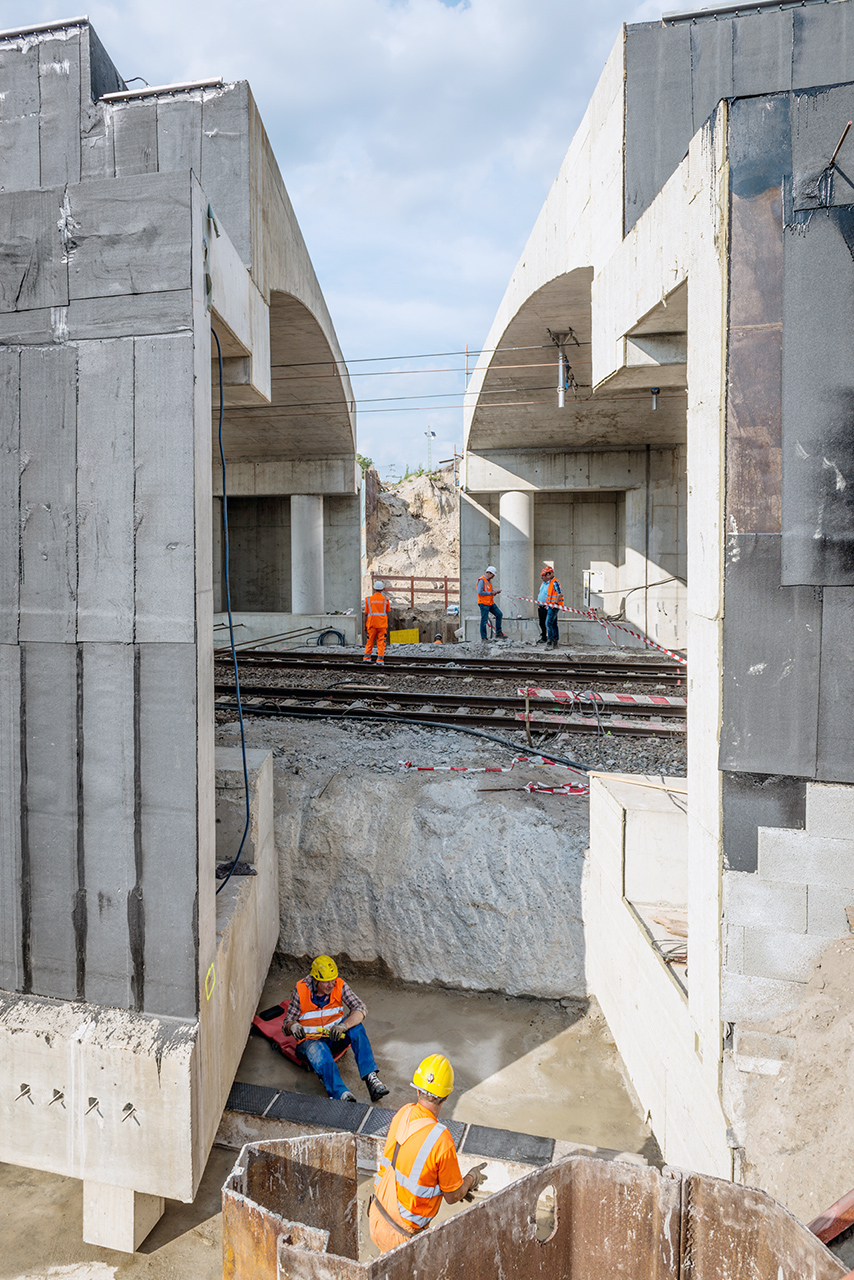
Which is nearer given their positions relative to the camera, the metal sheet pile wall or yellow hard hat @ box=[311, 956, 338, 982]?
the metal sheet pile wall

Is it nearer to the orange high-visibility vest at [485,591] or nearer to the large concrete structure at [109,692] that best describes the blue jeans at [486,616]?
the orange high-visibility vest at [485,591]

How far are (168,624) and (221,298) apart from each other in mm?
2493

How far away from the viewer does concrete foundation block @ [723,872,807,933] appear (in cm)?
375

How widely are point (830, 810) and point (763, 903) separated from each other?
59cm

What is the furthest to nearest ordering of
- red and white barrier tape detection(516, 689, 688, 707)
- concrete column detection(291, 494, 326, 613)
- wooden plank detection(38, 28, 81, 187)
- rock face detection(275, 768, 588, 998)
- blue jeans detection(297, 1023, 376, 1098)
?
1. concrete column detection(291, 494, 326, 613)
2. red and white barrier tape detection(516, 689, 688, 707)
3. wooden plank detection(38, 28, 81, 187)
4. rock face detection(275, 768, 588, 998)
5. blue jeans detection(297, 1023, 376, 1098)

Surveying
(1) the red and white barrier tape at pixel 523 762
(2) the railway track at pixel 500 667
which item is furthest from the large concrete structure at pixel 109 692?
(2) the railway track at pixel 500 667

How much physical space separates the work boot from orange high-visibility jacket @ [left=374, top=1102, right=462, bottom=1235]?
225 centimetres

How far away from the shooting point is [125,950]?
440 centimetres

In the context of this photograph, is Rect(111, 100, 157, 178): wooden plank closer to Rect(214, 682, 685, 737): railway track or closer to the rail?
Rect(214, 682, 685, 737): railway track

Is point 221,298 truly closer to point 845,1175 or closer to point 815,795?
point 815,795

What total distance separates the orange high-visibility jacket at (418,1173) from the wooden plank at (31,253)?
4829 millimetres

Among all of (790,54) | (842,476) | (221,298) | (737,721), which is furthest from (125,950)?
(790,54)

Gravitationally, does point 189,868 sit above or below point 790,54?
below

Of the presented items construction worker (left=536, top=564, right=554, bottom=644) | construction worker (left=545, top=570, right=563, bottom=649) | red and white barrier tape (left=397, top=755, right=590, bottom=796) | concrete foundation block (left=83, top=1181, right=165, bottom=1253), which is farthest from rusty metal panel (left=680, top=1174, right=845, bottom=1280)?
construction worker (left=536, top=564, right=554, bottom=644)
